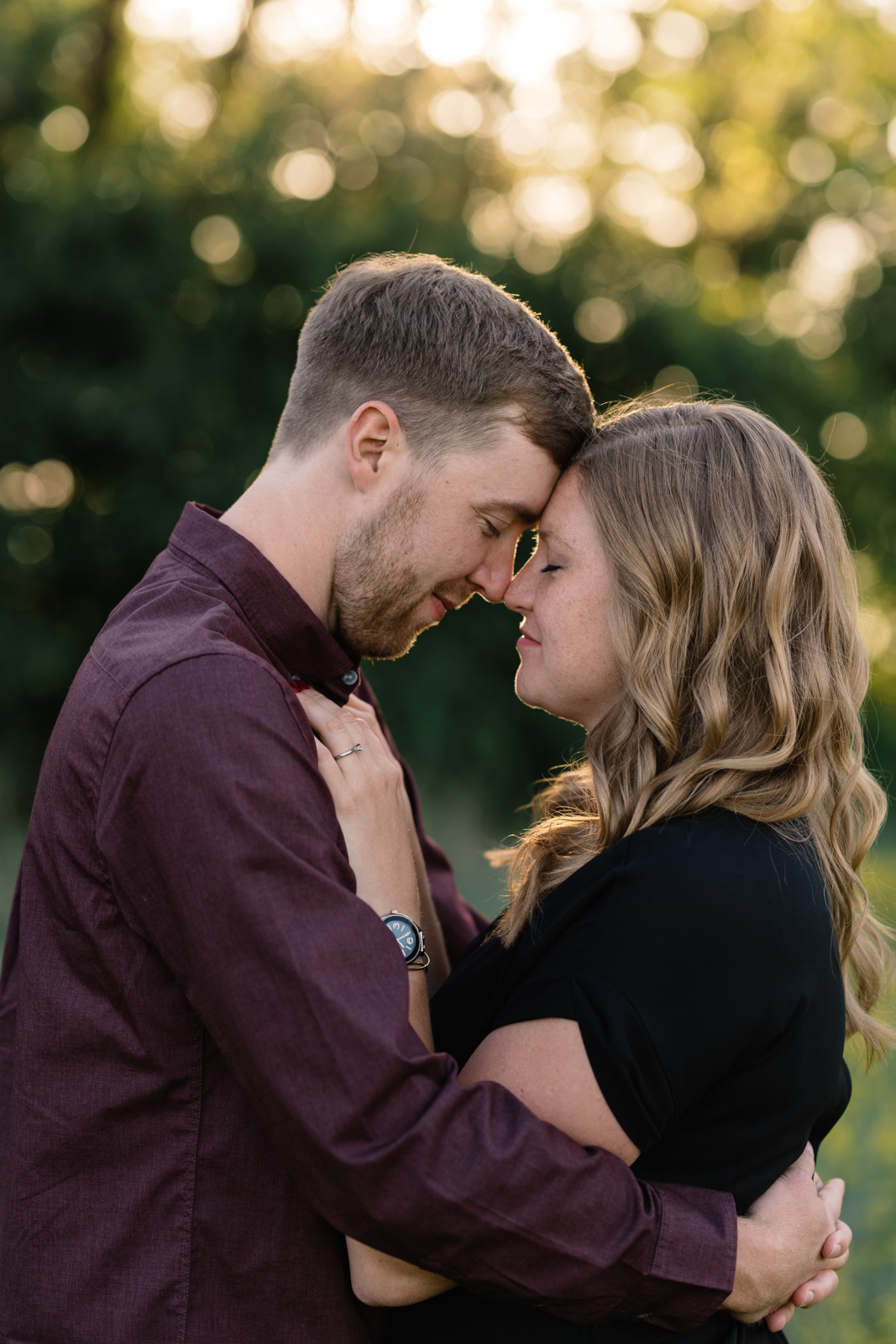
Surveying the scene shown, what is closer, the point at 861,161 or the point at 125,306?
the point at 125,306

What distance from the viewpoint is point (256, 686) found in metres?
1.78

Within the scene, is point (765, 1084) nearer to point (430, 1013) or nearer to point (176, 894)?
point (430, 1013)

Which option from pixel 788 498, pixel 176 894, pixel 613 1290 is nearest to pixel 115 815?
pixel 176 894

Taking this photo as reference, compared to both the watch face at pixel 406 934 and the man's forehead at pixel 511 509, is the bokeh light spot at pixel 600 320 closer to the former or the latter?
the man's forehead at pixel 511 509

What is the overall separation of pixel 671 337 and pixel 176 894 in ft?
31.3

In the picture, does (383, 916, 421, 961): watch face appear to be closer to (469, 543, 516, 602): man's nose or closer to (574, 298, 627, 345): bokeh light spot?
(469, 543, 516, 602): man's nose

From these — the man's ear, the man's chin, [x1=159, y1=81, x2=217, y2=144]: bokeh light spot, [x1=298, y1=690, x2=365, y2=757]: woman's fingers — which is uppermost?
[x1=159, y1=81, x2=217, y2=144]: bokeh light spot

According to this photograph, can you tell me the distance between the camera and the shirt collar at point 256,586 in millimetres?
2129

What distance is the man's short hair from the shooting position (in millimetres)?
2342

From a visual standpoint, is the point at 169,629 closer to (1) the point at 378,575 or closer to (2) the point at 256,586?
(2) the point at 256,586

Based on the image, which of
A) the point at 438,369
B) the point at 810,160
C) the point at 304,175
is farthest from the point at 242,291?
the point at 810,160

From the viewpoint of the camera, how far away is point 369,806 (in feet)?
6.83

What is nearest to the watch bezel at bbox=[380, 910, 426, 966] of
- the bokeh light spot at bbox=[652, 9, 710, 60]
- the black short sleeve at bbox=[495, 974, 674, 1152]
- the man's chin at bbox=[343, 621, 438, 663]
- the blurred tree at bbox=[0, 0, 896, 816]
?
the black short sleeve at bbox=[495, 974, 674, 1152]

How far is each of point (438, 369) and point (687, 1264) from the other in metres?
1.67
